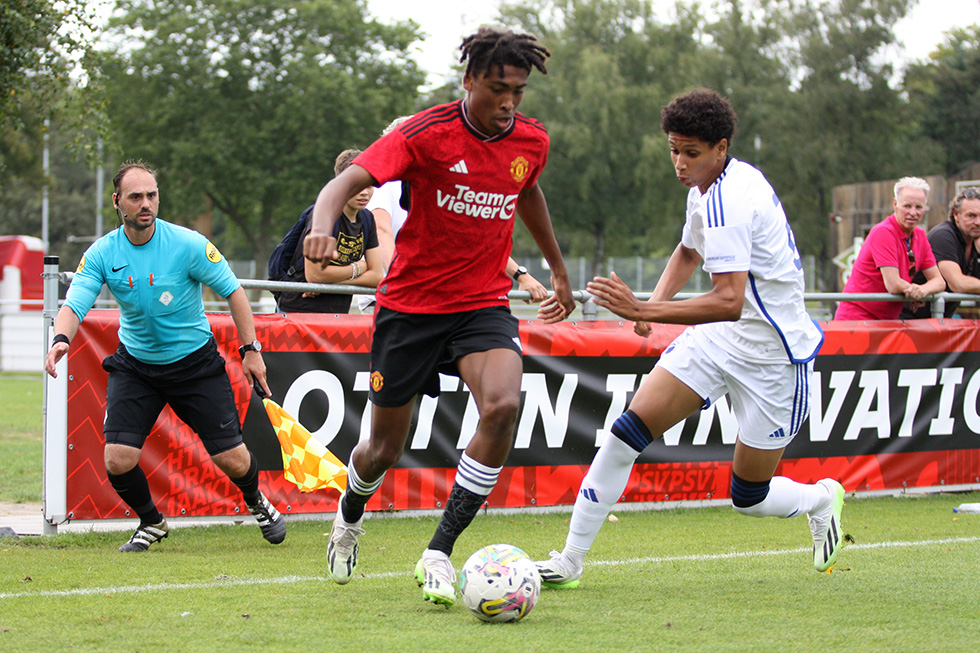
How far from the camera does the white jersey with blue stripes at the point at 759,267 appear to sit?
4691 mm

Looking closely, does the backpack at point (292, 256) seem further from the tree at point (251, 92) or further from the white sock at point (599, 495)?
the tree at point (251, 92)

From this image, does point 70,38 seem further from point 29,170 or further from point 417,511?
point 29,170

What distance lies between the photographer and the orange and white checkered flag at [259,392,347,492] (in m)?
6.92

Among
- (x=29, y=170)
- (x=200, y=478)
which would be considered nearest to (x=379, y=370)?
(x=200, y=478)

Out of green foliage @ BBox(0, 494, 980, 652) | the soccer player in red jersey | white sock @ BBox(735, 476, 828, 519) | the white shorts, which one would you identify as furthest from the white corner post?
white sock @ BBox(735, 476, 828, 519)

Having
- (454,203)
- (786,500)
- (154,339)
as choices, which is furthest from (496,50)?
(154,339)

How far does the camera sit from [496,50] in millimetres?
4273

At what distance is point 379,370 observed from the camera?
183 inches

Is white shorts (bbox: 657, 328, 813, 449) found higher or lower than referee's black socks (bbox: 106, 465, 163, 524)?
higher

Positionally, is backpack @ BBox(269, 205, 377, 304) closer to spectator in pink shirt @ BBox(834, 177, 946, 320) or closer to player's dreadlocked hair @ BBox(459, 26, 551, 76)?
player's dreadlocked hair @ BBox(459, 26, 551, 76)

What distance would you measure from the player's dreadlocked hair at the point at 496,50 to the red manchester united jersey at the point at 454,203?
240mm

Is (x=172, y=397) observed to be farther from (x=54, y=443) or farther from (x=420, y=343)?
(x=420, y=343)

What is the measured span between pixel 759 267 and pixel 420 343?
5.31ft

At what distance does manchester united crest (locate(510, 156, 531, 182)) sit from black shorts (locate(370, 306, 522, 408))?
0.60m
